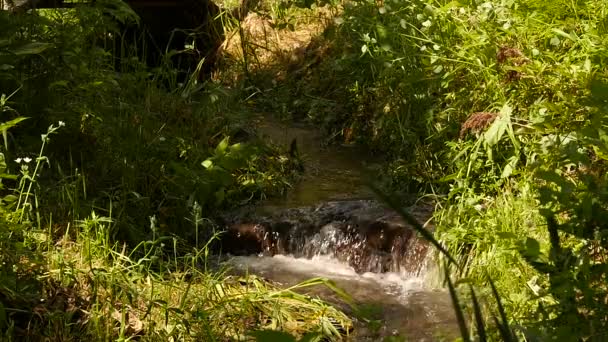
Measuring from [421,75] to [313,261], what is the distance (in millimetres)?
1668

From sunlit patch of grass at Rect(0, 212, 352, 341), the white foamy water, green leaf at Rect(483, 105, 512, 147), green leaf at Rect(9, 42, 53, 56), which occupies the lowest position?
the white foamy water

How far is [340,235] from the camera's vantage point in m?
6.03

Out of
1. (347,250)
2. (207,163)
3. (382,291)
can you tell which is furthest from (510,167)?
(207,163)

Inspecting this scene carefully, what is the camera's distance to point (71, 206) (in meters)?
4.83

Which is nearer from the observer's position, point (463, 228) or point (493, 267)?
point (493, 267)

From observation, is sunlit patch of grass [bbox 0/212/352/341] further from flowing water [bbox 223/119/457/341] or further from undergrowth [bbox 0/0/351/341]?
flowing water [bbox 223/119/457/341]

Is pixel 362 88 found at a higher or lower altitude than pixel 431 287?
higher

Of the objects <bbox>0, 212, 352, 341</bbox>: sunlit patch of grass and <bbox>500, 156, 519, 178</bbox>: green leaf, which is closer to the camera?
<bbox>0, 212, 352, 341</bbox>: sunlit patch of grass

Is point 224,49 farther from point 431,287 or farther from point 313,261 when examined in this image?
point 431,287

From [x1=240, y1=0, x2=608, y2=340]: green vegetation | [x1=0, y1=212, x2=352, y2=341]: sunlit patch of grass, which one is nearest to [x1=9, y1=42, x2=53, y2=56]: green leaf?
[x1=0, y1=212, x2=352, y2=341]: sunlit patch of grass

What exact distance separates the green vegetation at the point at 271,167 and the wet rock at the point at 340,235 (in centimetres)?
22

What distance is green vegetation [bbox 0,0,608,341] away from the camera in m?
4.02

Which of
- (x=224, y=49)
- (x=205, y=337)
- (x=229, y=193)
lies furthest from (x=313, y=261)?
(x=224, y=49)

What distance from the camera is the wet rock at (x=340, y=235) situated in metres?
5.79
